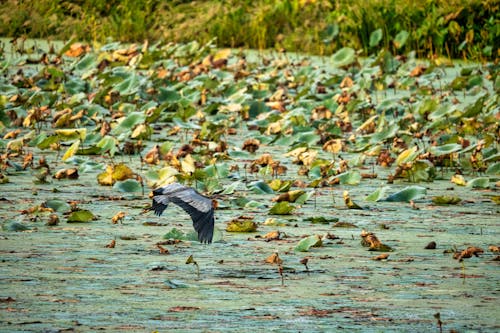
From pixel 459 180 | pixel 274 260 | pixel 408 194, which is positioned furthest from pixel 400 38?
pixel 274 260

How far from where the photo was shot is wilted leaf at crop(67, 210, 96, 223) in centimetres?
299

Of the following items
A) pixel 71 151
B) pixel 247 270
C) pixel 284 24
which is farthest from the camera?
pixel 284 24

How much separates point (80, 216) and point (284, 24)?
19.0 feet

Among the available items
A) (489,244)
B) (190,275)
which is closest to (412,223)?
(489,244)

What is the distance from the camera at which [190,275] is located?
2354 mm

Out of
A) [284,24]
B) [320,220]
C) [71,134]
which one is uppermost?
[320,220]

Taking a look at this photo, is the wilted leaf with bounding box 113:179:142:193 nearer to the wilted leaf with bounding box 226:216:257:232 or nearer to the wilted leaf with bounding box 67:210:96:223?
the wilted leaf with bounding box 67:210:96:223

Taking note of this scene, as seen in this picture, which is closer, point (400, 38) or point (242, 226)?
point (242, 226)

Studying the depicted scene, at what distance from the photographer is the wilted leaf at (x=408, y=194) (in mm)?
3408

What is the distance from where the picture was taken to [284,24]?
28.2 ft

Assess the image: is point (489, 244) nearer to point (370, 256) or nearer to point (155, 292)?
point (370, 256)

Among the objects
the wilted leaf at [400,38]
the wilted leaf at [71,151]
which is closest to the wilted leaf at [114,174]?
the wilted leaf at [71,151]

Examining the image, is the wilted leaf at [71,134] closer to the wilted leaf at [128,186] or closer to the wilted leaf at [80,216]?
the wilted leaf at [128,186]

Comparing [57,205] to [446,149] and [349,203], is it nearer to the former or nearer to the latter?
[349,203]
